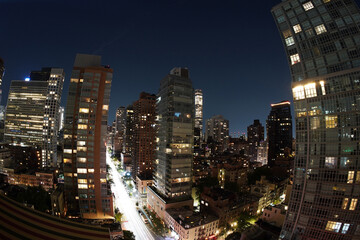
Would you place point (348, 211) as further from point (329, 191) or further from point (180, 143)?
point (180, 143)

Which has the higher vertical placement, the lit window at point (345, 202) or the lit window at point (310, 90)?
the lit window at point (310, 90)

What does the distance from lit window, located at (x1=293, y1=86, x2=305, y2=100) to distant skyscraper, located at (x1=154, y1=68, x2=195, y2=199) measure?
1680 inches

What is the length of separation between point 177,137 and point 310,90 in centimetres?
4970

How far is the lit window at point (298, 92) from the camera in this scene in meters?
47.0

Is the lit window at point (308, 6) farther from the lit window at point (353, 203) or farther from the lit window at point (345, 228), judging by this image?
the lit window at point (345, 228)

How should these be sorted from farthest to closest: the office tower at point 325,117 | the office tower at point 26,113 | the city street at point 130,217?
the office tower at point 26,113, the city street at point 130,217, the office tower at point 325,117

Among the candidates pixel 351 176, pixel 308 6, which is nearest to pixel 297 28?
pixel 308 6

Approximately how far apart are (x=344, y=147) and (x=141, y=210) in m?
83.4

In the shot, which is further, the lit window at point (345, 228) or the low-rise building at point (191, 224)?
the low-rise building at point (191, 224)

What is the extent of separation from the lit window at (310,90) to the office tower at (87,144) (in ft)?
210

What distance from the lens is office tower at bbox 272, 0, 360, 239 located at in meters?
42.4

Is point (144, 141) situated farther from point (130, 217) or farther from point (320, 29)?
point (320, 29)

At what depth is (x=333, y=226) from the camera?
143 ft

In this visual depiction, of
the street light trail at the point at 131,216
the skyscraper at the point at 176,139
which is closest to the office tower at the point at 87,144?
the street light trail at the point at 131,216
